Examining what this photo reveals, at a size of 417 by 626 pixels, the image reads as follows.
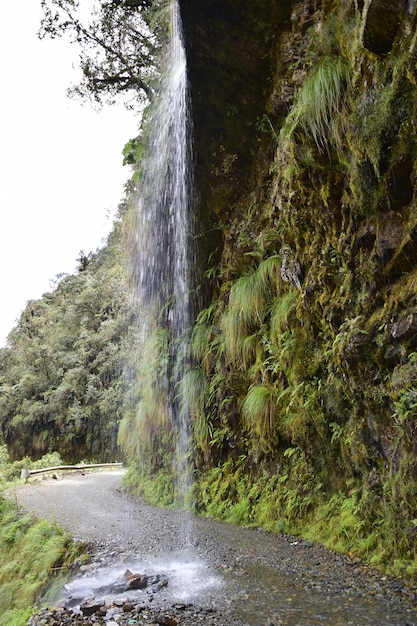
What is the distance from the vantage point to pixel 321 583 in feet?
12.6

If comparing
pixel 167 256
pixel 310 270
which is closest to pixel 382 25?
pixel 310 270

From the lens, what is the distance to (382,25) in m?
3.93

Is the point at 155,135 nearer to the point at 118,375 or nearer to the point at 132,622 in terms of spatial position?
the point at 132,622

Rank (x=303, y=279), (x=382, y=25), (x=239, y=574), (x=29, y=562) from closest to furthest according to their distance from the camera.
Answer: (x=382, y=25)
(x=239, y=574)
(x=303, y=279)
(x=29, y=562)

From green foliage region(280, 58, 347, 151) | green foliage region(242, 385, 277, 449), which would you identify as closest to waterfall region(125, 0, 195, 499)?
green foliage region(242, 385, 277, 449)

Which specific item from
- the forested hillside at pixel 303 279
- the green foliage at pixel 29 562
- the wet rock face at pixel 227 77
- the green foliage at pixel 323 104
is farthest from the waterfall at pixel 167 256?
the green foliage at pixel 323 104

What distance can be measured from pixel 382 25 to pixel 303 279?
2.93 meters

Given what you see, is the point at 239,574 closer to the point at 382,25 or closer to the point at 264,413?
the point at 264,413

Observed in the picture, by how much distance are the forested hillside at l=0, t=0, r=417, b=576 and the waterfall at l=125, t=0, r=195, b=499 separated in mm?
213

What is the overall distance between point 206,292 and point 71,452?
637 inches

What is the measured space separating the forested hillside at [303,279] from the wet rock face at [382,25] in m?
0.01

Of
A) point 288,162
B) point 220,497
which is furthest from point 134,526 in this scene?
point 288,162

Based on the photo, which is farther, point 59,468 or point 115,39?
point 59,468

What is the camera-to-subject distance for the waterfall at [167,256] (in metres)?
8.99
